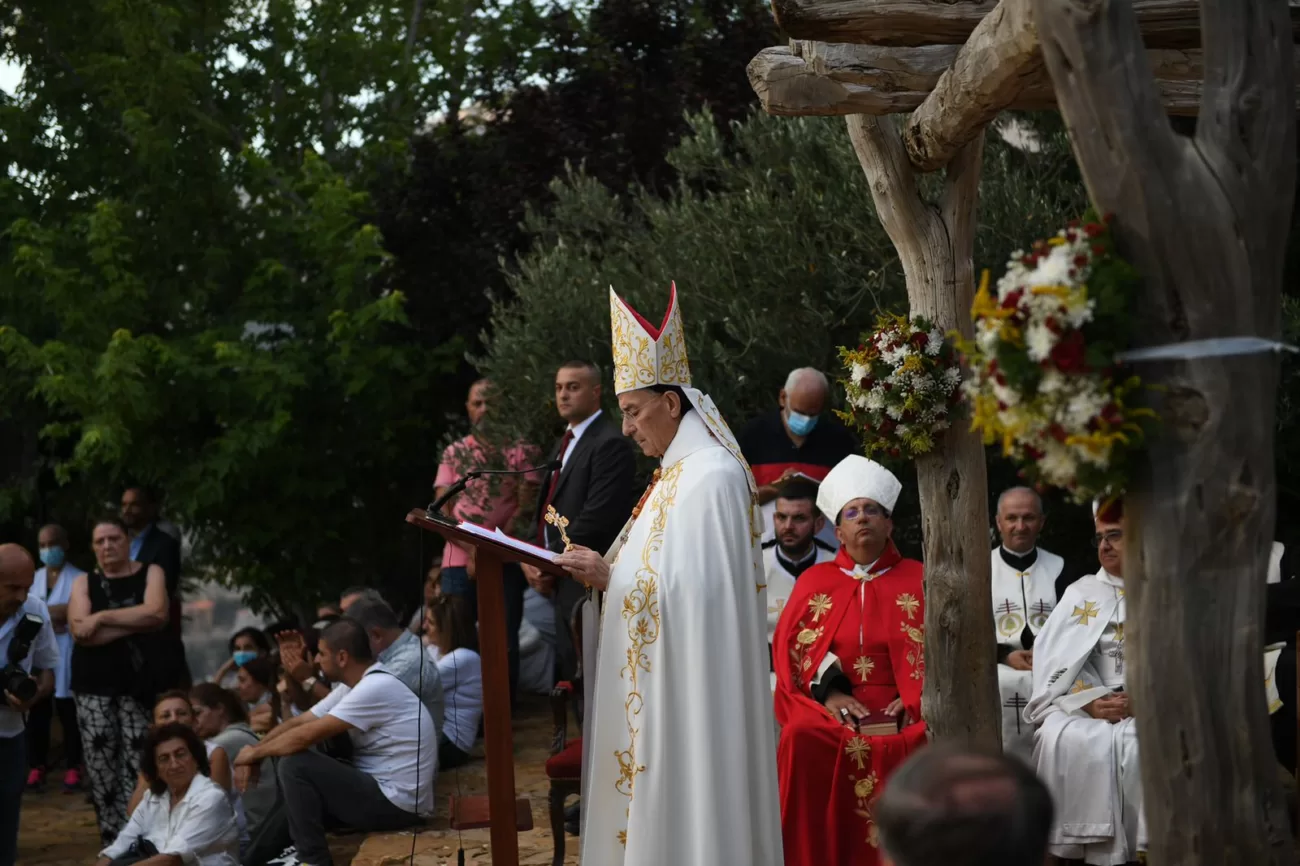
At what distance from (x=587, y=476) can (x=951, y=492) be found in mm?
2186

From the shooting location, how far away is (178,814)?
300 inches

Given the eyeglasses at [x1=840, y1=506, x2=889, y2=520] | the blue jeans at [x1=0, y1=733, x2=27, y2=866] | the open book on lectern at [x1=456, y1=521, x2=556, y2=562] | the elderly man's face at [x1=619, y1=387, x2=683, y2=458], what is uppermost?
the elderly man's face at [x1=619, y1=387, x2=683, y2=458]

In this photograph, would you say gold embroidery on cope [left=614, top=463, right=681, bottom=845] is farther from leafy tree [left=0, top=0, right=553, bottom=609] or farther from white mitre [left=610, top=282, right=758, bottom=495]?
leafy tree [left=0, top=0, right=553, bottom=609]

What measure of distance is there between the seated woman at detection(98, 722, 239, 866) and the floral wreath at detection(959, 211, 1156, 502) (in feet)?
17.2

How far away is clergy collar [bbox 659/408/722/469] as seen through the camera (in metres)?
5.53

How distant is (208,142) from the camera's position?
43.0 ft

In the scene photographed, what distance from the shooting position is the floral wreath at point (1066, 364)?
3381mm

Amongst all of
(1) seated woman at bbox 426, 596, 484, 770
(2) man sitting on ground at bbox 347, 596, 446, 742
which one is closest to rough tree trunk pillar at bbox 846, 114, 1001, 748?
(2) man sitting on ground at bbox 347, 596, 446, 742

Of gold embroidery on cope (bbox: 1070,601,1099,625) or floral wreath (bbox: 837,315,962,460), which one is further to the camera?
gold embroidery on cope (bbox: 1070,601,1099,625)

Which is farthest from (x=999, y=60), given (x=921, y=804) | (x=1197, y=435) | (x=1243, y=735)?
(x=921, y=804)

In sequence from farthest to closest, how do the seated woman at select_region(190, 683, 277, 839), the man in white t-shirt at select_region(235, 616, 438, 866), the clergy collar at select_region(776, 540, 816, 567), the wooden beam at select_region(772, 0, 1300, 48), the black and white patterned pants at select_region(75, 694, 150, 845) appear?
the black and white patterned pants at select_region(75, 694, 150, 845) < the seated woman at select_region(190, 683, 277, 839) < the clergy collar at select_region(776, 540, 816, 567) < the man in white t-shirt at select_region(235, 616, 438, 866) < the wooden beam at select_region(772, 0, 1300, 48)

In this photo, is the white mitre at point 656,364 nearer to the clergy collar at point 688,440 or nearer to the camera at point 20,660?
the clergy collar at point 688,440

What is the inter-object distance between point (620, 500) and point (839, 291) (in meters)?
2.98

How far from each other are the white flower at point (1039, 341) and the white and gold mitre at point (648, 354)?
230 centimetres
